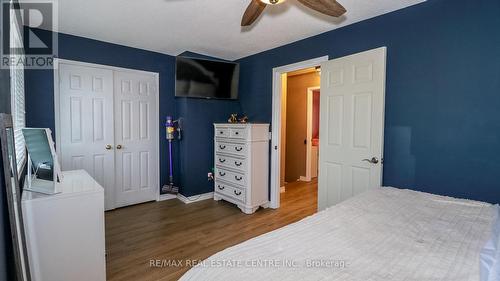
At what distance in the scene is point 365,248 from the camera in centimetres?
108

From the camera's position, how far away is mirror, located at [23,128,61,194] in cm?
152

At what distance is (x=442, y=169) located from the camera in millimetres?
2070

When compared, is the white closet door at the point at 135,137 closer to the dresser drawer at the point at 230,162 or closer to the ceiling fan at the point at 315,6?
the dresser drawer at the point at 230,162

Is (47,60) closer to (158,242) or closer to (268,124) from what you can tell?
(158,242)

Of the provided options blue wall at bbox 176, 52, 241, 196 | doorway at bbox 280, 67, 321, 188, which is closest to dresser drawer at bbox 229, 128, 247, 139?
blue wall at bbox 176, 52, 241, 196

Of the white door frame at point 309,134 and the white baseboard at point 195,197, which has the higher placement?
the white door frame at point 309,134

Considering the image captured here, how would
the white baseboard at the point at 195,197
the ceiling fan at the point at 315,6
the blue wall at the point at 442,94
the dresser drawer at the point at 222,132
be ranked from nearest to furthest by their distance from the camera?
the ceiling fan at the point at 315,6
the blue wall at the point at 442,94
the dresser drawer at the point at 222,132
the white baseboard at the point at 195,197

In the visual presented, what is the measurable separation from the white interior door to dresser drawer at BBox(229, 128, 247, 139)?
41.4 inches

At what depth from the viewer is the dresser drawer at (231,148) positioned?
134 inches

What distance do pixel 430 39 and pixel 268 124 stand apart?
2.05 m

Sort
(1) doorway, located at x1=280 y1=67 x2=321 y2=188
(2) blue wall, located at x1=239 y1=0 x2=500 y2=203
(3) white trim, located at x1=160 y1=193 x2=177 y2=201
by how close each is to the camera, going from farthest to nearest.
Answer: (1) doorway, located at x1=280 y1=67 x2=321 y2=188 < (3) white trim, located at x1=160 y1=193 x2=177 y2=201 < (2) blue wall, located at x1=239 y1=0 x2=500 y2=203

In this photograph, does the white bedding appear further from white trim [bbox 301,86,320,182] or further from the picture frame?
white trim [bbox 301,86,320,182]

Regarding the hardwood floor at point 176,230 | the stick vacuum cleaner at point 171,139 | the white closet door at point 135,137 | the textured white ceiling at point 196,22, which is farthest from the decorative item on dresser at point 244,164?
the textured white ceiling at point 196,22

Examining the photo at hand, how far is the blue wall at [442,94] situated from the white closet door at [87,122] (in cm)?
327
